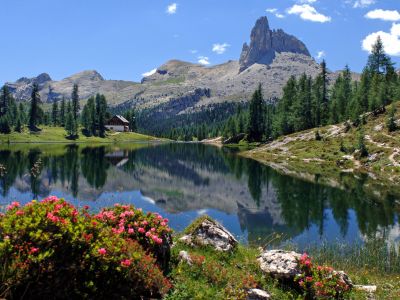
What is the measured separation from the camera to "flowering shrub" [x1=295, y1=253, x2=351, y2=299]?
14.2 metres

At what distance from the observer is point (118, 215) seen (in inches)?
535

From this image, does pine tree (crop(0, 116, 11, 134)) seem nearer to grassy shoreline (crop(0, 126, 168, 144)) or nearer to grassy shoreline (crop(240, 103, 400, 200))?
grassy shoreline (crop(0, 126, 168, 144))

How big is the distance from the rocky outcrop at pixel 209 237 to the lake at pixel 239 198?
9334mm

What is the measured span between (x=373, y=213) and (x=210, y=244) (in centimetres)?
3506

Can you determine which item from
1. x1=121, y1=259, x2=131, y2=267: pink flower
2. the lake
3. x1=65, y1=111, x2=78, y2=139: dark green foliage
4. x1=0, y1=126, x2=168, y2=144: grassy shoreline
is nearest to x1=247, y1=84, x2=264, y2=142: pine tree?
x1=0, y1=126, x2=168, y2=144: grassy shoreline

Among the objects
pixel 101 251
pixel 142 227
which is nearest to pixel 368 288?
pixel 142 227

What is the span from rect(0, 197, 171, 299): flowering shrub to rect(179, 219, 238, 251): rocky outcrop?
525 centimetres

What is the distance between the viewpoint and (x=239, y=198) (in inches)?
2158

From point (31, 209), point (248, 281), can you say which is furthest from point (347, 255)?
point (31, 209)

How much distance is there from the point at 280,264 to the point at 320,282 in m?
1.67

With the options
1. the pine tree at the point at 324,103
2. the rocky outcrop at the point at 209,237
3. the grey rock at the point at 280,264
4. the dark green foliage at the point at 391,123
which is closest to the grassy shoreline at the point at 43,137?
the pine tree at the point at 324,103

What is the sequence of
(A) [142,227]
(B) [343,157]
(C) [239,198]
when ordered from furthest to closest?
(B) [343,157] → (C) [239,198] → (A) [142,227]

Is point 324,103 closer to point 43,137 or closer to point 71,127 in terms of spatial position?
point 71,127

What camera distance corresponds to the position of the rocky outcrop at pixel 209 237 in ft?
55.0
